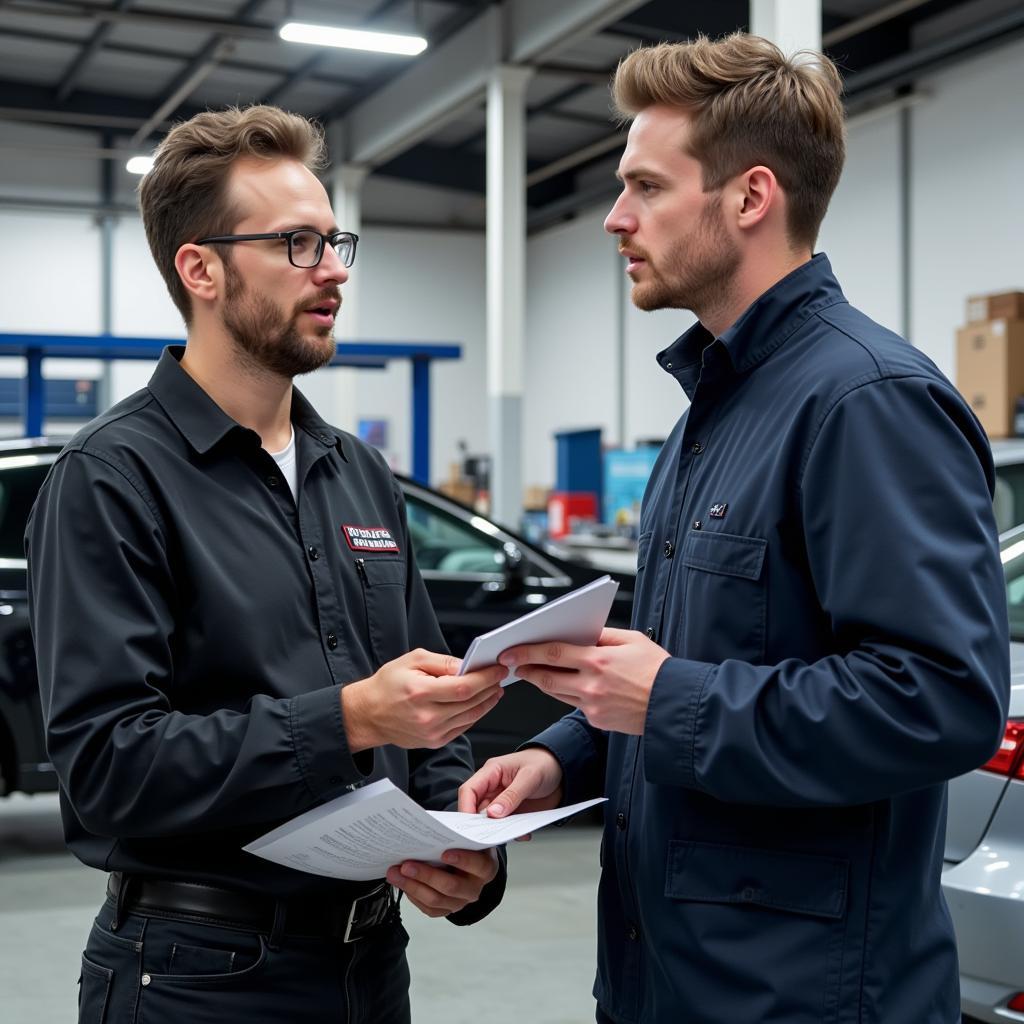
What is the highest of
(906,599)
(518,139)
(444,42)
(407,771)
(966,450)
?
(444,42)

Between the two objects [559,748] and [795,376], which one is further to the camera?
[559,748]

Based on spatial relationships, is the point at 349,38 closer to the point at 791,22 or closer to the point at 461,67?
the point at 461,67

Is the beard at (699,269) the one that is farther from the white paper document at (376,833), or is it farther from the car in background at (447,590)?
the car in background at (447,590)

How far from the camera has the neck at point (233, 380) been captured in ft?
5.62

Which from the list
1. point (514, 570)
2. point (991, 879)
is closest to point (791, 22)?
point (514, 570)

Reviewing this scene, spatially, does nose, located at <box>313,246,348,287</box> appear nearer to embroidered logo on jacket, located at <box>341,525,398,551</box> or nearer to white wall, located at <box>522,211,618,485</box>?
embroidered logo on jacket, located at <box>341,525,398,551</box>

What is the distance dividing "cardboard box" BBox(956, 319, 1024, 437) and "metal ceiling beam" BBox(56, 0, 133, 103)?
809cm

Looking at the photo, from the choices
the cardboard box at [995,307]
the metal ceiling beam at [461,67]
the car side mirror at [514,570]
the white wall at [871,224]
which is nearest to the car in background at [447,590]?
the car side mirror at [514,570]

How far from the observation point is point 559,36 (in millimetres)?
10523

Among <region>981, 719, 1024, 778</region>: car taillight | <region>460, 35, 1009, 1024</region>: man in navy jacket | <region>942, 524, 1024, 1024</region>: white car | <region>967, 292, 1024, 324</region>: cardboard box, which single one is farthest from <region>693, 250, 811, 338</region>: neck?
<region>967, 292, 1024, 324</region>: cardboard box

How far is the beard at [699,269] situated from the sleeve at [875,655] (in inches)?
10.8

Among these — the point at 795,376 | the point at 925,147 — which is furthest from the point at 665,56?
the point at 925,147

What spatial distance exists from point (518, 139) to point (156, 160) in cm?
1011

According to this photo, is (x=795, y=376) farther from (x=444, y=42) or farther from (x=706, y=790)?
(x=444, y=42)
